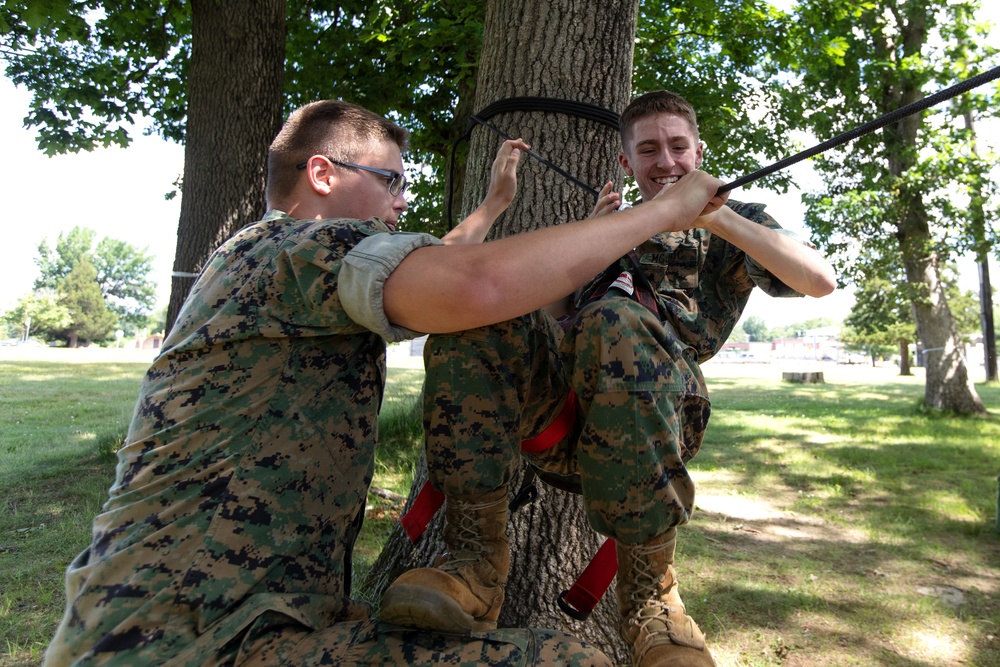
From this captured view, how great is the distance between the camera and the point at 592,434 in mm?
1838

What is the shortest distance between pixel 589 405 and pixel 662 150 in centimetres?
113

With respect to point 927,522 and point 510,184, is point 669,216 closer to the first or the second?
point 510,184

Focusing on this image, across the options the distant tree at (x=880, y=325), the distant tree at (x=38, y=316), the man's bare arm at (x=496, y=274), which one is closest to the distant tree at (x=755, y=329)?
the distant tree at (x=880, y=325)

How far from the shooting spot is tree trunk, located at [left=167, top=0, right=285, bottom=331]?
19.4ft

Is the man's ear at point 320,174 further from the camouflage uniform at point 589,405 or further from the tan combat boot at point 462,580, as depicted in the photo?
the tan combat boot at point 462,580

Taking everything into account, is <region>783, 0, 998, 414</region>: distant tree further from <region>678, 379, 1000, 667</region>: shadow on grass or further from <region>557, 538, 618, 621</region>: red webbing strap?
<region>557, 538, 618, 621</region>: red webbing strap

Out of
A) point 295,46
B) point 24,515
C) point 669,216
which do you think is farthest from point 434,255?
point 295,46

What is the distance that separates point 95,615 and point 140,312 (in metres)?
103

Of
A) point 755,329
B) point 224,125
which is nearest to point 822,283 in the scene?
point 224,125

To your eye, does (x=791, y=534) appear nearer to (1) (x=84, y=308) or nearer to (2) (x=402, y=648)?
(2) (x=402, y=648)

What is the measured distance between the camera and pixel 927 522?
5672mm

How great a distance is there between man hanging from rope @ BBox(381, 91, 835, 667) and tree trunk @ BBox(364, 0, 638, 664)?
0.79m

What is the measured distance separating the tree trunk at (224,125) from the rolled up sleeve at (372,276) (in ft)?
15.7

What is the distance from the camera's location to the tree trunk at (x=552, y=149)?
2.88 meters
